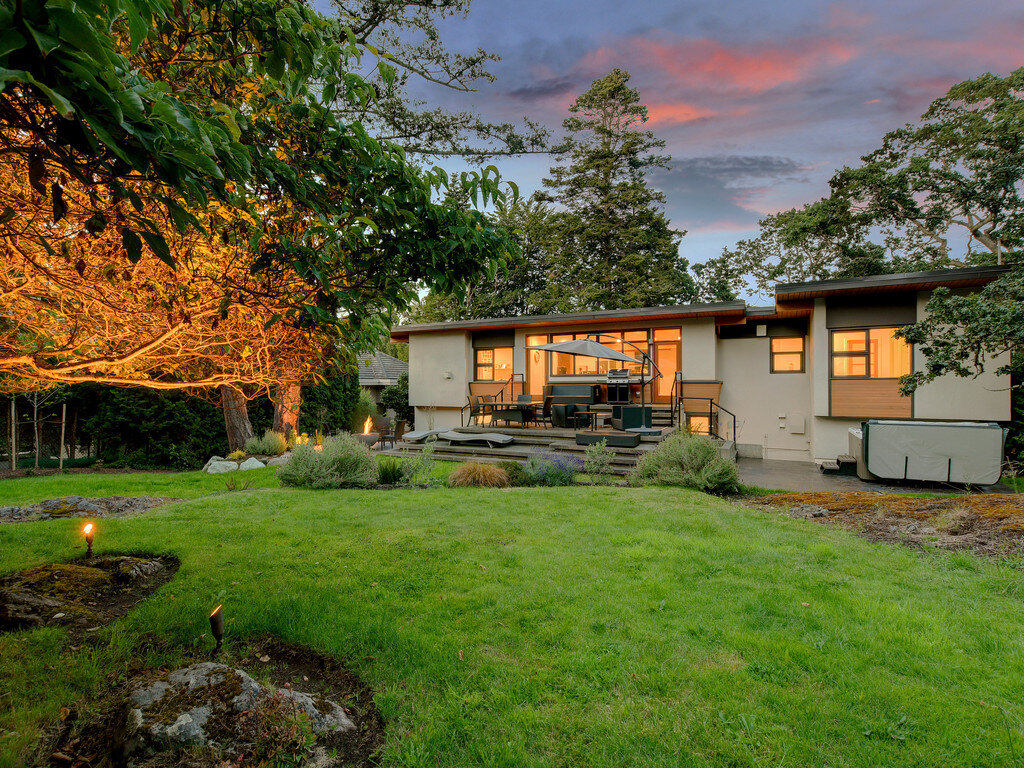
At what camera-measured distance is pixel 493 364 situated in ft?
59.6

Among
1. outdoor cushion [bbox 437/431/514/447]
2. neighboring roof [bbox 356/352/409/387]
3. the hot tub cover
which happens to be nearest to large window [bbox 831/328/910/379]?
the hot tub cover

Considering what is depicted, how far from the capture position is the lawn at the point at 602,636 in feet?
6.84

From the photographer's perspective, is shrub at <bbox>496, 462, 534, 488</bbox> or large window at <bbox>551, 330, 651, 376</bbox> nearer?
shrub at <bbox>496, 462, 534, 488</bbox>

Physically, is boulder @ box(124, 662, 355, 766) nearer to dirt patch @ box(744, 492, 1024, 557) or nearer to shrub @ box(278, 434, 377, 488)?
dirt patch @ box(744, 492, 1024, 557)

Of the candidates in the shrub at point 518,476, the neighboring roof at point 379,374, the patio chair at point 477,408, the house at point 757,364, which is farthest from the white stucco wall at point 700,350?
the neighboring roof at point 379,374

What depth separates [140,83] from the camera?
1584mm

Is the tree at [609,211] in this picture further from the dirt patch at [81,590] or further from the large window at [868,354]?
the dirt patch at [81,590]

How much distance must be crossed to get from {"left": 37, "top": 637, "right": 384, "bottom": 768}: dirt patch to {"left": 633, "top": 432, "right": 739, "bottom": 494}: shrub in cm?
696

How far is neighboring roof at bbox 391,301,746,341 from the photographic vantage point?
45.8ft

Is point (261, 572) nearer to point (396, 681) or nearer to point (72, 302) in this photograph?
point (396, 681)

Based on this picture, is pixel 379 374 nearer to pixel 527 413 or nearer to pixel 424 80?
pixel 527 413

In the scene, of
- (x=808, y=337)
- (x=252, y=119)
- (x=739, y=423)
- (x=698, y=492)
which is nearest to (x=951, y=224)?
(x=808, y=337)

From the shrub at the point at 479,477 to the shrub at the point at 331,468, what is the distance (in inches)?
59.3

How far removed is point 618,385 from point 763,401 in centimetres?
486
